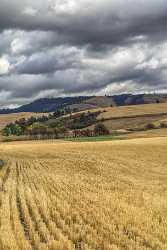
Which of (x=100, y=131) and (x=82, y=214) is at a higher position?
(x=82, y=214)

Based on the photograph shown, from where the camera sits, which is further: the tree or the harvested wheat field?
the tree

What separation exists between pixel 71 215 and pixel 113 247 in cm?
500

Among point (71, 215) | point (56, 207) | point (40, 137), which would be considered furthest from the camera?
point (40, 137)

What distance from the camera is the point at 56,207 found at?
18062 mm

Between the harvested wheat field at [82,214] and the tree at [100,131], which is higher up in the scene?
the harvested wheat field at [82,214]

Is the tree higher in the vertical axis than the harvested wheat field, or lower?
lower

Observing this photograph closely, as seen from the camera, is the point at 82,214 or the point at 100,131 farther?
the point at 100,131

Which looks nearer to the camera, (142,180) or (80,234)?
(80,234)

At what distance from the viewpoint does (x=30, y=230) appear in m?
13.7

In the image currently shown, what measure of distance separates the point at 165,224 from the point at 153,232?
4.48ft

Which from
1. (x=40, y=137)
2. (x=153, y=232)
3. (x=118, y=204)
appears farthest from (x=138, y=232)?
(x=40, y=137)

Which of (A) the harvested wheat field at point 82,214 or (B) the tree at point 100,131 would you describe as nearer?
(A) the harvested wheat field at point 82,214

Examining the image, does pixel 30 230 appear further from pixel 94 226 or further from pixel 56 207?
pixel 56 207

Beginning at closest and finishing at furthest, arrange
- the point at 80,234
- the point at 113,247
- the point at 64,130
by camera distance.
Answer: the point at 113,247
the point at 80,234
the point at 64,130
